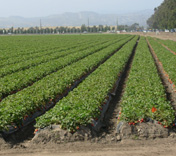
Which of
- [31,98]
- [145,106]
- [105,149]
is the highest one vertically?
[31,98]

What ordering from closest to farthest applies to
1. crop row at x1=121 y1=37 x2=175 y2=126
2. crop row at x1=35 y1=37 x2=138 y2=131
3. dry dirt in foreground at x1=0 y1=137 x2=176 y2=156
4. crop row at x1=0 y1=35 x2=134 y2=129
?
1. dry dirt in foreground at x1=0 y1=137 x2=176 y2=156
2. crop row at x1=35 y1=37 x2=138 y2=131
3. crop row at x1=121 y1=37 x2=175 y2=126
4. crop row at x1=0 y1=35 x2=134 y2=129

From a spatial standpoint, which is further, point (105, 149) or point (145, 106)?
point (145, 106)

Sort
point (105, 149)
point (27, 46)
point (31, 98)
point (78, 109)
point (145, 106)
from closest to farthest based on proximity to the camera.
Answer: point (105, 149), point (78, 109), point (145, 106), point (31, 98), point (27, 46)

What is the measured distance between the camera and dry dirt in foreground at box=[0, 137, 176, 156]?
7867 mm

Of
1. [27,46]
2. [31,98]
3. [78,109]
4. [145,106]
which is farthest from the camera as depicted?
[27,46]

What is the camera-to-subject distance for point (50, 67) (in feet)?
63.8

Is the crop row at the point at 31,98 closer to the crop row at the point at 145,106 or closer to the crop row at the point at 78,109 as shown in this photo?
the crop row at the point at 78,109

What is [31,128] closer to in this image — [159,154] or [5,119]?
[5,119]

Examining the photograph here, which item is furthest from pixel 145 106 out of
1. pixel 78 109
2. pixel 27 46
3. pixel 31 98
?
pixel 27 46

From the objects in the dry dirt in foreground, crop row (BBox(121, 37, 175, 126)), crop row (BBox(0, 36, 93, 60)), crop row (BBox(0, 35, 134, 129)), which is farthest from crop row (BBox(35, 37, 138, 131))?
crop row (BBox(0, 36, 93, 60))

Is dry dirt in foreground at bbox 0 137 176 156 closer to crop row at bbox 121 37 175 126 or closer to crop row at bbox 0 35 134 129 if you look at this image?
crop row at bbox 121 37 175 126

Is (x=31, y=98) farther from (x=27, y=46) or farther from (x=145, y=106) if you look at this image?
(x=27, y=46)

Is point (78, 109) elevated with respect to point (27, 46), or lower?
lower

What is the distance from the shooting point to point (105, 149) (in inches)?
320
